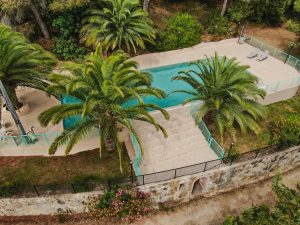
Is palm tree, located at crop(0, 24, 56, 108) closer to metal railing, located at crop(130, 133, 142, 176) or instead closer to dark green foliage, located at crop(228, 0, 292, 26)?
metal railing, located at crop(130, 133, 142, 176)

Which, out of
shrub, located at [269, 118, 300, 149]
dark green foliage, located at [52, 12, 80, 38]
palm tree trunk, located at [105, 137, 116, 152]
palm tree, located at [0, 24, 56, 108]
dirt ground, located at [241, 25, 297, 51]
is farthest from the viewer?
dirt ground, located at [241, 25, 297, 51]

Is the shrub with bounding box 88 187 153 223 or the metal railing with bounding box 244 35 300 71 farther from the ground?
the metal railing with bounding box 244 35 300 71

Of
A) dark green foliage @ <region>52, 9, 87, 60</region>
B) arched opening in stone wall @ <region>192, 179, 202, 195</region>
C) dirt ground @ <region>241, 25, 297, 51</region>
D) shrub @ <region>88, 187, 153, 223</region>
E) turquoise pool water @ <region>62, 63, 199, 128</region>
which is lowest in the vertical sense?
arched opening in stone wall @ <region>192, 179, 202, 195</region>

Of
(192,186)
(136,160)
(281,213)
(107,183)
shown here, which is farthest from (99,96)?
(281,213)

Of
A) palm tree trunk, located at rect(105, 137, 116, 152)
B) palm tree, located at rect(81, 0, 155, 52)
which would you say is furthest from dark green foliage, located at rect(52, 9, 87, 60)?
palm tree trunk, located at rect(105, 137, 116, 152)

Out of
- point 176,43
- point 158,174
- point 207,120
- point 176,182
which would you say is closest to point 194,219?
point 176,182

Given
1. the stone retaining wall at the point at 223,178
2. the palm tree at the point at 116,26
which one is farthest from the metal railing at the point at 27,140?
the palm tree at the point at 116,26

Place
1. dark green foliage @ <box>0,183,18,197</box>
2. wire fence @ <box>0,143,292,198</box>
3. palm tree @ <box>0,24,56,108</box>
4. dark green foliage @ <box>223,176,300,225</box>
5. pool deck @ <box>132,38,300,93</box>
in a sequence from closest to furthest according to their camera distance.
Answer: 1. dark green foliage @ <box>223,176,300,225</box>
2. dark green foliage @ <box>0,183,18,197</box>
3. wire fence @ <box>0,143,292,198</box>
4. palm tree @ <box>0,24,56,108</box>
5. pool deck @ <box>132,38,300,93</box>
